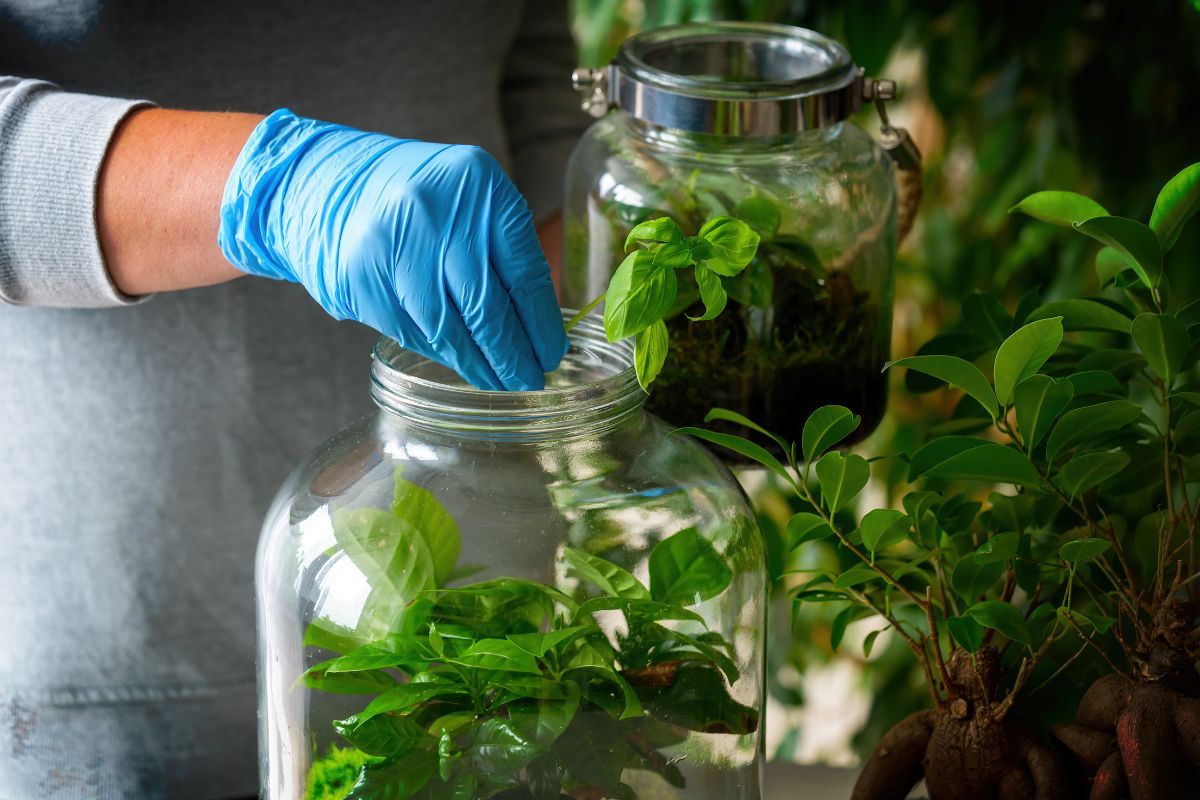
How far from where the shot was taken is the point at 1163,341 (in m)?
0.48

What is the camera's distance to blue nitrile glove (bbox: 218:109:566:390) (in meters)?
0.55

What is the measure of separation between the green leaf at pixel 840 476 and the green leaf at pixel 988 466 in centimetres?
3

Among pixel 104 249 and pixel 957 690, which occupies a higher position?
pixel 104 249

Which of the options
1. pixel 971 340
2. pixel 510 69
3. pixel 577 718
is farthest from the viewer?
pixel 510 69

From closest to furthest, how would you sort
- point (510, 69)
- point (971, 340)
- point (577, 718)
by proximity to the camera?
1. point (577, 718)
2. point (971, 340)
3. point (510, 69)

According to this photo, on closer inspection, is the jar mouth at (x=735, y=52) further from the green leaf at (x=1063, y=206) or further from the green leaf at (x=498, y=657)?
the green leaf at (x=498, y=657)

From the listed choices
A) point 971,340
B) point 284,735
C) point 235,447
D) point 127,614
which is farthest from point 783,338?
point 127,614

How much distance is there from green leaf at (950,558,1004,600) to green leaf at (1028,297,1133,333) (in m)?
0.12

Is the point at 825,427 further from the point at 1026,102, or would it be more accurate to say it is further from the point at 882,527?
the point at 1026,102

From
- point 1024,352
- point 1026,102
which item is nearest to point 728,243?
point 1024,352

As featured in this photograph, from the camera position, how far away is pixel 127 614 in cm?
97

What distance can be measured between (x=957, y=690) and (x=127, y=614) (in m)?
0.71

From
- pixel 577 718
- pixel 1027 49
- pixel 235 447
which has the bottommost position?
pixel 235 447

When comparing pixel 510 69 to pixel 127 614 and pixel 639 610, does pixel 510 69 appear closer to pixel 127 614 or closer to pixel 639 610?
pixel 127 614
